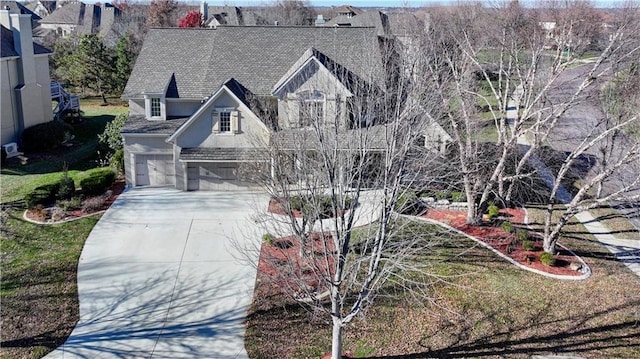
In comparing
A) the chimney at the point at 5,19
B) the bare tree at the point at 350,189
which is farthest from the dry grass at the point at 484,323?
the chimney at the point at 5,19

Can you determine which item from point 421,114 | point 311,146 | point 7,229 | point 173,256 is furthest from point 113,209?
point 421,114

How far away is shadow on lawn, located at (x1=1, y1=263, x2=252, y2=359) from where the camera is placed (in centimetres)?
1533

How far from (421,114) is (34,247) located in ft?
50.8

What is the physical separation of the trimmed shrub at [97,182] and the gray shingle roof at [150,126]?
2.32 metres

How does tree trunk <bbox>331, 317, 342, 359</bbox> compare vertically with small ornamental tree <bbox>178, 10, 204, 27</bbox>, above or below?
below

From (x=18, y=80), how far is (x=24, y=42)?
249cm

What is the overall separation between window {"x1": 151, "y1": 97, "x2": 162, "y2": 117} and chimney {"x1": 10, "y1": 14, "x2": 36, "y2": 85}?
13205 mm

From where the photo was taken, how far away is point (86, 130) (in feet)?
136

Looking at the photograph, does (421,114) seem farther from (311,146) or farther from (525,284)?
(525,284)

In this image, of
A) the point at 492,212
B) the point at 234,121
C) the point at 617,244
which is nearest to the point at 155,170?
the point at 234,121

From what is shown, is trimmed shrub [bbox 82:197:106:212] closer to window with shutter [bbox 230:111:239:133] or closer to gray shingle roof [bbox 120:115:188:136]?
gray shingle roof [bbox 120:115:188:136]

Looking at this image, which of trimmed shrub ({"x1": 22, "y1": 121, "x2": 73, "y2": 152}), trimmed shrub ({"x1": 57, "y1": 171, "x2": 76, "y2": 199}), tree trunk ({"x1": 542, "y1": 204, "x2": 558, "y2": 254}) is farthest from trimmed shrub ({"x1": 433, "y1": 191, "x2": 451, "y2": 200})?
trimmed shrub ({"x1": 22, "y1": 121, "x2": 73, "y2": 152})

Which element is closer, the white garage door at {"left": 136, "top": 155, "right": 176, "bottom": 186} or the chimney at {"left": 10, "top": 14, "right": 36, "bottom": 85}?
the white garage door at {"left": 136, "top": 155, "right": 176, "bottom": 186}

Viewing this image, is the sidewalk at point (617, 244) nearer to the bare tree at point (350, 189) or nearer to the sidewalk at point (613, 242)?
the sidewalk at point (613, 242)
